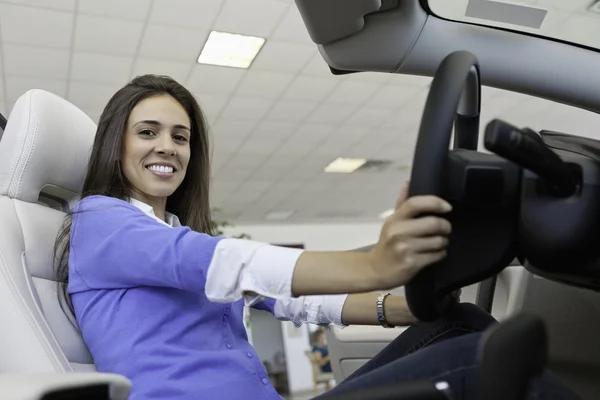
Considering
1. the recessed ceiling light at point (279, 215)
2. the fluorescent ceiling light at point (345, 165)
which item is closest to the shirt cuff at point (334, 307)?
the fluorescent ceiling light at point (345, 165)

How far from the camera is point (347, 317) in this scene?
1.15 metres

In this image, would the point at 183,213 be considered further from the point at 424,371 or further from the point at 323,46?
the point at 424,371

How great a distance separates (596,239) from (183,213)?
984 millimetres

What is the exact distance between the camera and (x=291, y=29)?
12.4 feet

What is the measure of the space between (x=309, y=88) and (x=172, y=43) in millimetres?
1332

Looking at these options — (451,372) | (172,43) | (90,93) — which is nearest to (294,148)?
(90,93)

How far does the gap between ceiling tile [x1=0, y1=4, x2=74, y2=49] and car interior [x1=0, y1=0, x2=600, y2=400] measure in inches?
97.6

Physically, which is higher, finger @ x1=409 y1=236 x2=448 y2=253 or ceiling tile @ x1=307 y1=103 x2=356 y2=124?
finger @ x1=409 y1=236 x2=448 y2=253

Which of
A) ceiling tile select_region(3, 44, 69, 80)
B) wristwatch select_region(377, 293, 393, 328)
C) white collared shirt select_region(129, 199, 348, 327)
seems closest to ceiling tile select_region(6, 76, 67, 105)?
ceiling tile select_region(3, 44, 69, 80)

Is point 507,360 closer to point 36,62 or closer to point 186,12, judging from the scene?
point 186,12

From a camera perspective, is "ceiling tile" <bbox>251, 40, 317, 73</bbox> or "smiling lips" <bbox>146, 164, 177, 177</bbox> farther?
"ceiling tile" <bbox>251, 40, 317, 73</bbox>

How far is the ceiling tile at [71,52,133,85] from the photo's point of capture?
3.90m

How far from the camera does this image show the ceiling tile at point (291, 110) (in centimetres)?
498

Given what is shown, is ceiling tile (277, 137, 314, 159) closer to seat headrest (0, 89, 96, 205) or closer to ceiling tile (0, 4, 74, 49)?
ceiling tile (0, 4, 74, 49)
